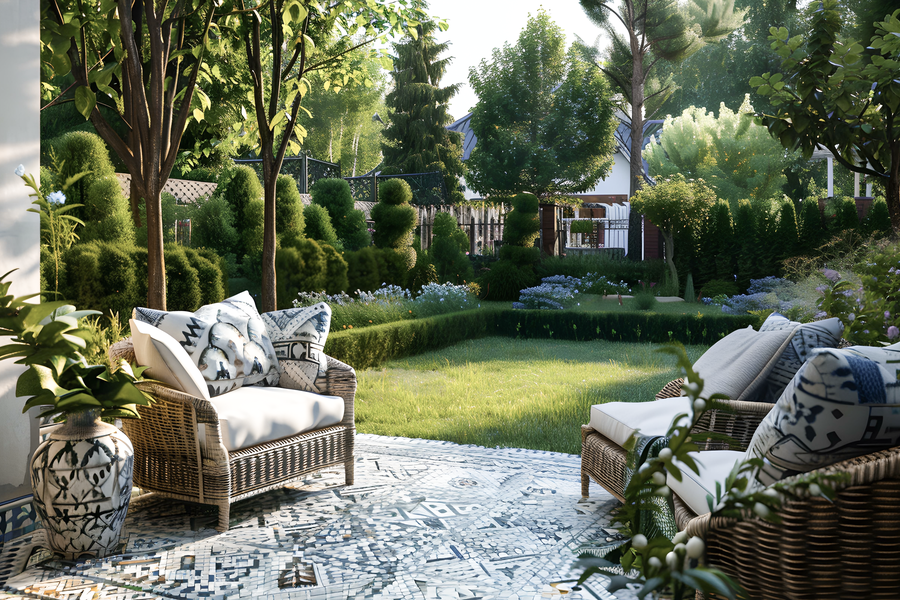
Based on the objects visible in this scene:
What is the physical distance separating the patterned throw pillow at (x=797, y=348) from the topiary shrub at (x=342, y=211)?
34.6 ft

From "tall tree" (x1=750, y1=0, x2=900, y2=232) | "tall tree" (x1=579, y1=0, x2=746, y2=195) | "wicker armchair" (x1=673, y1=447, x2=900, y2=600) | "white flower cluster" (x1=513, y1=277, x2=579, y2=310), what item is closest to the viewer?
"wicker armchair" (x1=673, y1=447, x2=900, y2=600)

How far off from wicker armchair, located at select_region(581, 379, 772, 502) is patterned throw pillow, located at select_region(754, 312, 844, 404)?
155 mm

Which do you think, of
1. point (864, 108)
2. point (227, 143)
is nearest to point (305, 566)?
point (227, 143)

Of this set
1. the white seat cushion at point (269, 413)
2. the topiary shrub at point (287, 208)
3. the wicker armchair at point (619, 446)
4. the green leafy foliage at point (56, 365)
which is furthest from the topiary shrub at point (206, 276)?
the wicker armchair at point (619, 446)

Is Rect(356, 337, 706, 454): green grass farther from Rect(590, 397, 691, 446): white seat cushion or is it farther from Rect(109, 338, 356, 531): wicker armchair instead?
Rect(109, 338, 356, 531): wicker armchair

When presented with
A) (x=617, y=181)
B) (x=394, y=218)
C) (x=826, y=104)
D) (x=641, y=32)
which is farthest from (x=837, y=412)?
(x=617, y=181)

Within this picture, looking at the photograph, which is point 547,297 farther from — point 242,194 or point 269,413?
point 269,413

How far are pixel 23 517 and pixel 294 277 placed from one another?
6081 mm

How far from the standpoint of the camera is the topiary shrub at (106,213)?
8.04 metres

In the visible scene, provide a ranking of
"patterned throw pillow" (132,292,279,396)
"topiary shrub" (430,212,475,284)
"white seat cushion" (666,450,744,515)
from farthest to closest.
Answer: "topiary shrub" (430,212,475,284) < "patterned throw pillow" (132,292,279,396) < "white seat cushion" (666,450,744,515)

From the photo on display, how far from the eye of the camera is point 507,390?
620 cm

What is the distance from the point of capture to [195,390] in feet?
9.87

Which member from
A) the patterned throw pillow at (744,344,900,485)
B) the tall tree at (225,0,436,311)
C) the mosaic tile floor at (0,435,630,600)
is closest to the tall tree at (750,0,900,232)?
the tall tree at (225,0,436,311)

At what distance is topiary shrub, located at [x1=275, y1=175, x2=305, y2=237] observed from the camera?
34.8ft
